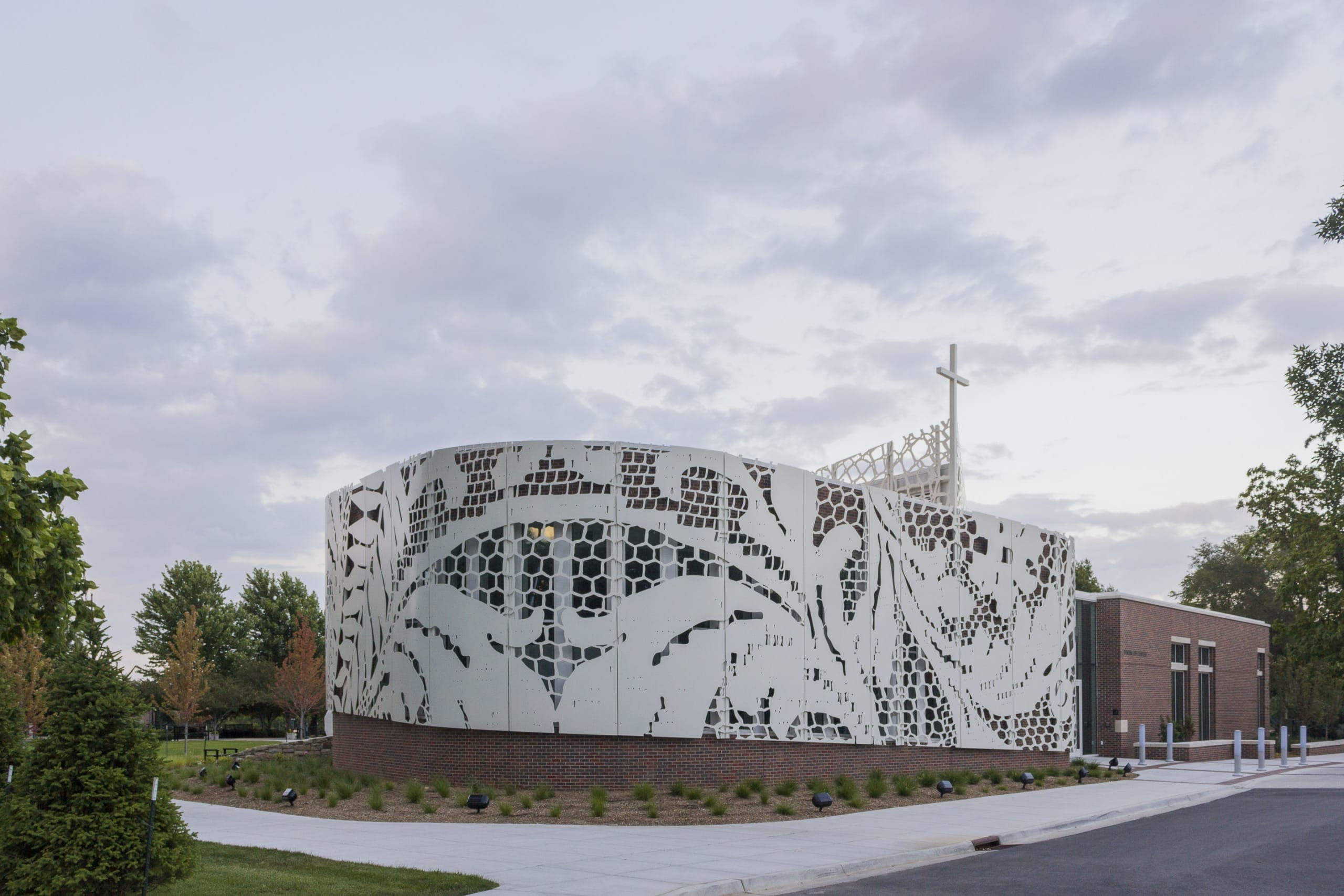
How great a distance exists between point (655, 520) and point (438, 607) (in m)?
5.33

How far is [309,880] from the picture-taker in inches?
560

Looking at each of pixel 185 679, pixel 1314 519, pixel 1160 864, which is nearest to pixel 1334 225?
pixel 1314 519

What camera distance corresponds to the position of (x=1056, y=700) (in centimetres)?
3459

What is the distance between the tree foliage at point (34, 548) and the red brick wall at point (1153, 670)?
36.7m

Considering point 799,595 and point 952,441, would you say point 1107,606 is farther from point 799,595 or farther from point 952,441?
point 799,595

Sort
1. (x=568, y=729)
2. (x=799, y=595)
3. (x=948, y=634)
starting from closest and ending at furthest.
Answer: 1. (x=568, y=729)
2. (x=799, y=595)
3. (x=948, y=634)

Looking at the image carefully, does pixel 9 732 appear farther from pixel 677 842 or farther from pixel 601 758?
pixel 601 758

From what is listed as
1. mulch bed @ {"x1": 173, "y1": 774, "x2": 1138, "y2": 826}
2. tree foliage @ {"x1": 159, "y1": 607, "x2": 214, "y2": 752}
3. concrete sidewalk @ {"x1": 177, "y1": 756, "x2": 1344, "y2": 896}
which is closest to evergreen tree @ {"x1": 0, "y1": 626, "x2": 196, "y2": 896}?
concrete sidewalk @ {"x1": 177, "y1": 756, "x2": 1344, "y2": 896}

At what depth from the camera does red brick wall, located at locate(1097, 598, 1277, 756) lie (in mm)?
42219

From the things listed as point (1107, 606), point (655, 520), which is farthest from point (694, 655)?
point (1107, 606)

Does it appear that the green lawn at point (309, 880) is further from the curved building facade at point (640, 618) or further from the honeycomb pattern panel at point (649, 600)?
the honeycomb pattern panel at point (649, 600)

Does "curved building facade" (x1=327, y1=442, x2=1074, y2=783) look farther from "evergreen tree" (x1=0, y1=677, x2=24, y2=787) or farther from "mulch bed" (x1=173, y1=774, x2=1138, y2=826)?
"evergreen tree" (x1=0, y1=677, x2=24, y2=787)

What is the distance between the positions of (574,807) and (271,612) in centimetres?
5909

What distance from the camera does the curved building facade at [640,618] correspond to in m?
25.1
